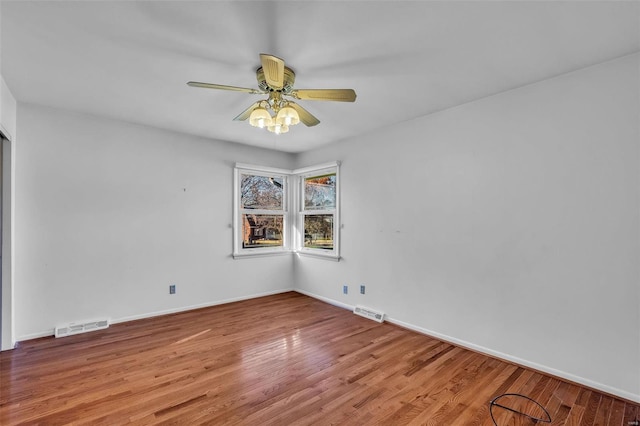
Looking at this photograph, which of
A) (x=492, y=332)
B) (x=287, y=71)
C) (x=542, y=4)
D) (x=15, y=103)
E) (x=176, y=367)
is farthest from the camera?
(x=15, y=103)

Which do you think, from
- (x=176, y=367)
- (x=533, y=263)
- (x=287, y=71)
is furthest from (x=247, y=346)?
(x=533, y=263)

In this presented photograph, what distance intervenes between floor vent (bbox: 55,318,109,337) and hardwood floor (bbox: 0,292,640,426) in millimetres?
100

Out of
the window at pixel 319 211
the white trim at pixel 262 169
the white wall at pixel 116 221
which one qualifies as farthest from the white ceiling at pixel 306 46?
the window at pixel 319 211

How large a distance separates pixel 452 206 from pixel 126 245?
3.86 metres

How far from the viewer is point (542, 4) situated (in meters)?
1.64

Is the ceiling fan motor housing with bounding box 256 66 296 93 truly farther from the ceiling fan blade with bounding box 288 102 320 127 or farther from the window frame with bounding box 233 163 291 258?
the window frame with bounding box 233 163 291 258

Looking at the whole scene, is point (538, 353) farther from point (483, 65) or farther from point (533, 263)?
point (483, 65)

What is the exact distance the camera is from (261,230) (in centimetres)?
495

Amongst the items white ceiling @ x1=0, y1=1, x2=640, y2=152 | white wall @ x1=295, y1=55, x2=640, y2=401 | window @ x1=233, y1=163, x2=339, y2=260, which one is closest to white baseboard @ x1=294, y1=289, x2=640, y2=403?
white wall @ x1=295, y1=55, x2=640, y2=401

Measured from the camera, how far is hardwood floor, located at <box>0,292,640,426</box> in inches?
75.2

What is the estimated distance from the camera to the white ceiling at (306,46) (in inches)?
65.8

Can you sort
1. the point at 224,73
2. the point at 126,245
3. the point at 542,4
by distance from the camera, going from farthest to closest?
the point at 126,245
the point at 224,73
the point at 542,4

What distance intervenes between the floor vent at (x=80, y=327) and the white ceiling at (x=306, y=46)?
240 centimetres

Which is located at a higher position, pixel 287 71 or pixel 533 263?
pixel 287 71
